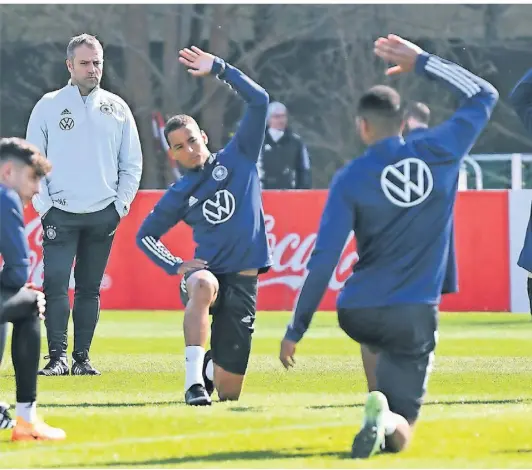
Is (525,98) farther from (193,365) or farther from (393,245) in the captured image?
(393,245)

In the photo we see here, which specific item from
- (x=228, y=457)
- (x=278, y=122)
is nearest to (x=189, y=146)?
(x=228, y=457)

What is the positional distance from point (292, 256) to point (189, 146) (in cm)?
878

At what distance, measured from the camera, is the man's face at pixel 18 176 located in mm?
7938

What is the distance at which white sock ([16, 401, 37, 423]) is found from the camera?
8.02 meters

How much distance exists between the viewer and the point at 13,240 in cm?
777

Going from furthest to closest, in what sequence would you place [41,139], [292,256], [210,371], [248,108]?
[292,256] < [41,139] < [210,371] < [248,108]

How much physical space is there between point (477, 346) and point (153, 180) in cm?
1316

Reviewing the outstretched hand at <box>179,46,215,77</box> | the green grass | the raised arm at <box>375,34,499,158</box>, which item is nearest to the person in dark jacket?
the green grass

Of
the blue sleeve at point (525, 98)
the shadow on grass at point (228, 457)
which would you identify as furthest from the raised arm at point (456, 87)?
the blue sleeve at point (525, 98)

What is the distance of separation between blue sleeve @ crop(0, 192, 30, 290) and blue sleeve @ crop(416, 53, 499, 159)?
1.94 metres

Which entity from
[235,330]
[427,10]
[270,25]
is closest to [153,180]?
[270,25]

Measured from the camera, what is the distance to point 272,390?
34.9 feet

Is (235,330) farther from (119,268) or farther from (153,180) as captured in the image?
(153,180)

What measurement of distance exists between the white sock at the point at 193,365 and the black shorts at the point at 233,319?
1.33ft
